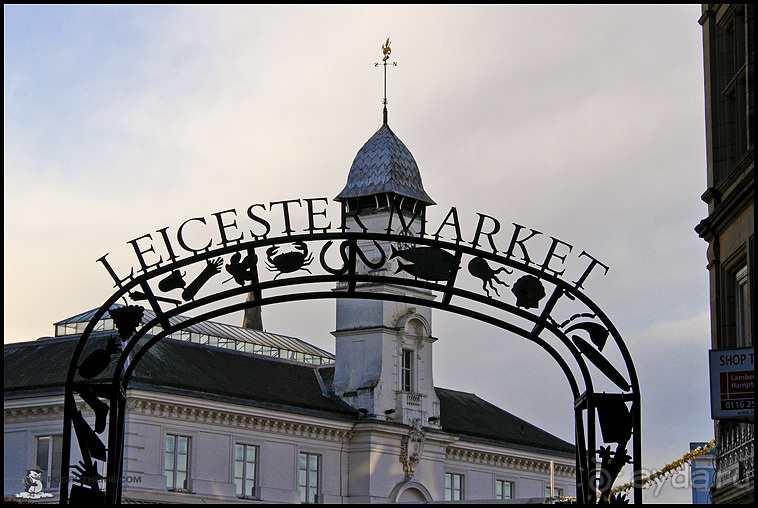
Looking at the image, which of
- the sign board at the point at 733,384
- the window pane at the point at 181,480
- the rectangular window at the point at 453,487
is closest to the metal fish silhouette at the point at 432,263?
the sign board at the point at 733,384

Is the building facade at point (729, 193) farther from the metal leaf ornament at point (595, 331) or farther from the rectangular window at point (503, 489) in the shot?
the rectangular window at point (503, 489)

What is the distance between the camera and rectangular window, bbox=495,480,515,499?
75.1 metres

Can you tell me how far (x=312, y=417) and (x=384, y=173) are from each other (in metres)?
11.9

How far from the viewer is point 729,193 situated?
85.9ft

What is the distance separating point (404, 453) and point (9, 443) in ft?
64.5

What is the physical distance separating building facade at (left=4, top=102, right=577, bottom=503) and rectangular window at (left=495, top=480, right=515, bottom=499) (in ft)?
0.46

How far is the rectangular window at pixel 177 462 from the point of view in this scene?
60312 millimetres

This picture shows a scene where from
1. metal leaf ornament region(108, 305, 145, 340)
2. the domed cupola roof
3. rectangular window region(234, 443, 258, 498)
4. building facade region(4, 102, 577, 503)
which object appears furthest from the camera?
the domed cupola roof

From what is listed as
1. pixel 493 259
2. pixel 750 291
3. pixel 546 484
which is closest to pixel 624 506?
pixel 493 259

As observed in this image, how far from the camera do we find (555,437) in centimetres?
8356

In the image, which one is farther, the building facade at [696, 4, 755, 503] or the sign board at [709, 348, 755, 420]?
the building facade at [696, 4, 755, 503]

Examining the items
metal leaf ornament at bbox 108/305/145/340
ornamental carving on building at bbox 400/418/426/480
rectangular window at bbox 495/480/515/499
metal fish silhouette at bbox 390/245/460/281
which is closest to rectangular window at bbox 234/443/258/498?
ornamental carving on building at bbox 400/418/426/480

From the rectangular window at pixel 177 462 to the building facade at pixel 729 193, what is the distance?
3622cm

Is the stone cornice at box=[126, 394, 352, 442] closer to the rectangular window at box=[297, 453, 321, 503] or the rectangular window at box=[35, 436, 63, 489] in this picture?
the rectangular window at box=[297, 453, 321, 503]
